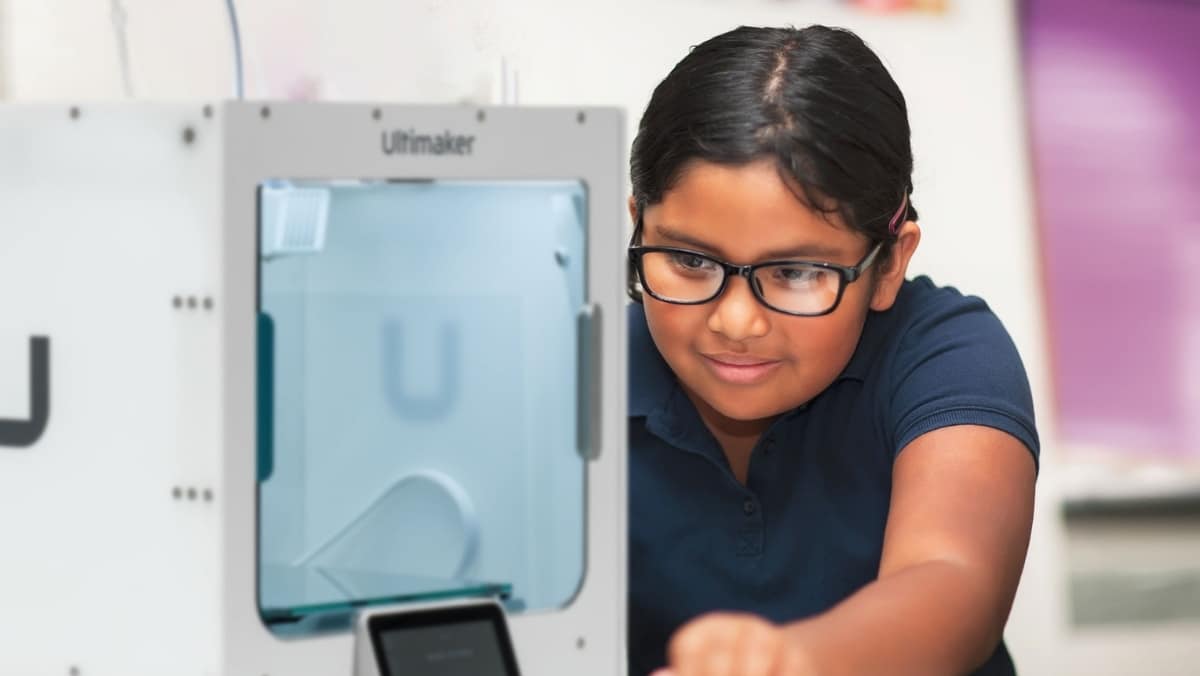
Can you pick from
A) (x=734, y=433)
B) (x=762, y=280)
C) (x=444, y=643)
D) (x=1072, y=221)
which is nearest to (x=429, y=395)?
(x=444, y=643)

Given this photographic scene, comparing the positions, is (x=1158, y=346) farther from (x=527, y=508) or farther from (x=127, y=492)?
(x=127, y=492)

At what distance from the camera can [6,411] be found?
1.00 metres

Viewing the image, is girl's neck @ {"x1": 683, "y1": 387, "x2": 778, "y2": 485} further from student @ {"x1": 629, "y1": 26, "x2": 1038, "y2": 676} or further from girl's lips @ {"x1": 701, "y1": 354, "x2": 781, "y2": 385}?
girl's lips @ {"x1": 701, "y1": 354, "x2": 781, "y2": 385}

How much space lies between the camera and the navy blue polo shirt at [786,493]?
4.44ft

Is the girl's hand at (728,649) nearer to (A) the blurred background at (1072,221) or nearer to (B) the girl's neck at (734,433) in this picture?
(B) the girl's neck at (734,433)

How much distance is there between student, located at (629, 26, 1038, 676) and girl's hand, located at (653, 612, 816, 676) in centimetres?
19

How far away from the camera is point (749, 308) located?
47.0 inches

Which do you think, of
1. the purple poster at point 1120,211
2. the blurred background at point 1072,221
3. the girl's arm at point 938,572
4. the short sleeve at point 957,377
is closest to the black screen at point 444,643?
the girl's arm at point 938,572

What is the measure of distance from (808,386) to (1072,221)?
1.70 meters

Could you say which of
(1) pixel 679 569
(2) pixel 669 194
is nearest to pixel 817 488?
(1) pixel 679 569

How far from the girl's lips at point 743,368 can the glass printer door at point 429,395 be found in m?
0.23

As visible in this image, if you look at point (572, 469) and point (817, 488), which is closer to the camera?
point (572, 469)

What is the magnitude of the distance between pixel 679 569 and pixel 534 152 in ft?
1.75

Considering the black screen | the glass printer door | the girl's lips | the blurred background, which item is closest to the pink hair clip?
the girl's lips
